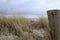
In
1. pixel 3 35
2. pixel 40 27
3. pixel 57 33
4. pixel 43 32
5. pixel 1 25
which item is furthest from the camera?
pixel 40 27

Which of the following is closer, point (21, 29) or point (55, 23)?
point (55, 23)

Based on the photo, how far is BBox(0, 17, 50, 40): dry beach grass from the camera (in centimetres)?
344

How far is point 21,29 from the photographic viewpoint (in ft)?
12.5

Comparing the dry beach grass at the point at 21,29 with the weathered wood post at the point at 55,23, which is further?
the dry beach grass at the point at 21,29

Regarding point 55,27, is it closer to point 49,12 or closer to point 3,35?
point 49,12

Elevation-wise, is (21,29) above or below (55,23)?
below

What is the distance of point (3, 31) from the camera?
3.66 metres

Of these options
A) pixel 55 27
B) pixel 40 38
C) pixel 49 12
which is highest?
pixel 49 12

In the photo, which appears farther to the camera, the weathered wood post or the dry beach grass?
the dry beach grass

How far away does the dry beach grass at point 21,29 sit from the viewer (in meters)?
3.44

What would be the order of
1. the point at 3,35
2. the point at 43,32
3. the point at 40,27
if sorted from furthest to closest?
the point at 40,27 → the point at 43,32 → the point at 3,35

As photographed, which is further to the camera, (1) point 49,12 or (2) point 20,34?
(2) point 20,34

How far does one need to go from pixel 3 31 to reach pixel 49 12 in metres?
1.20

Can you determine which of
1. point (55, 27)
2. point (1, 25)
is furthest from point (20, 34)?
point (55, 27)
